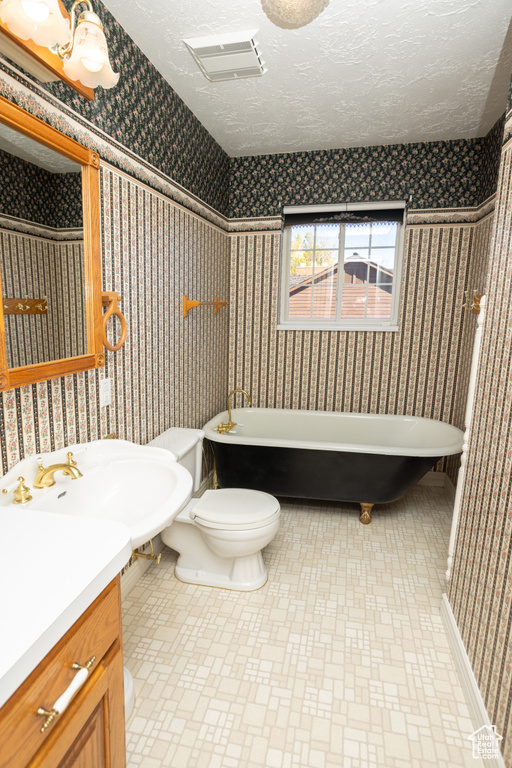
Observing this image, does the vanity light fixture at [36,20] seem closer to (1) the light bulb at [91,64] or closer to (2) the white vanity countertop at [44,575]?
(1) the light bulb at [91,64]

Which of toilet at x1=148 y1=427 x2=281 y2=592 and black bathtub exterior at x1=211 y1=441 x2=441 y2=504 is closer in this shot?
toilet at x1=148 y1=427 x2=281 y2=592

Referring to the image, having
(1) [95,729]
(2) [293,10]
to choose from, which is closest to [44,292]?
(1) [95,729]

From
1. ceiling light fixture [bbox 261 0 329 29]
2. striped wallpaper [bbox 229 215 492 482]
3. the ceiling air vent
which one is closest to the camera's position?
ceiling light fixture [bbox 261 0 329 29]

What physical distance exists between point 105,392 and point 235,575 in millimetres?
1170

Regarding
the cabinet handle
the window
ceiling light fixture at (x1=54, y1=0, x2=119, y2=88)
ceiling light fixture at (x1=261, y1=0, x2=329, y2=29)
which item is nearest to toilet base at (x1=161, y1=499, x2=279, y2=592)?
the cabinet handle

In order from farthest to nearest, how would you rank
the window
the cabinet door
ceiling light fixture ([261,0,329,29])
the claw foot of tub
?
1. the window
2. the claw foot of tub
3. ceiling light fixture ([261,0,329,29])
4. the cabinet door

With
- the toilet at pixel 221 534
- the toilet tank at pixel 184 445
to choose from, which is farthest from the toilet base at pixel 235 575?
the toilet tank at pixel 184 445

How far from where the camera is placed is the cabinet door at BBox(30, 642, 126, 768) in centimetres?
73

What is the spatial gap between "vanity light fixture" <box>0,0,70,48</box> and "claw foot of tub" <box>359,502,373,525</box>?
2.80 meters

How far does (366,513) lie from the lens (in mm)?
2873

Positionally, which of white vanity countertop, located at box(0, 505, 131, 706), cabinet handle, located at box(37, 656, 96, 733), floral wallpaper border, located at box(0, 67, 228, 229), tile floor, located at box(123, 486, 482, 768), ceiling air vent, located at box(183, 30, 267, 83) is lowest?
tile floor, located at box(123, 486, 482, 768)

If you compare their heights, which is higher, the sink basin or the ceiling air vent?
the ceiling air vent

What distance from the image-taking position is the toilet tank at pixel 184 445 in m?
2.26

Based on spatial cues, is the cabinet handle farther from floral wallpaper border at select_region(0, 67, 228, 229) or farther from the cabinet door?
floral wallpaper border at select_region(0, 67, 228, 229)
